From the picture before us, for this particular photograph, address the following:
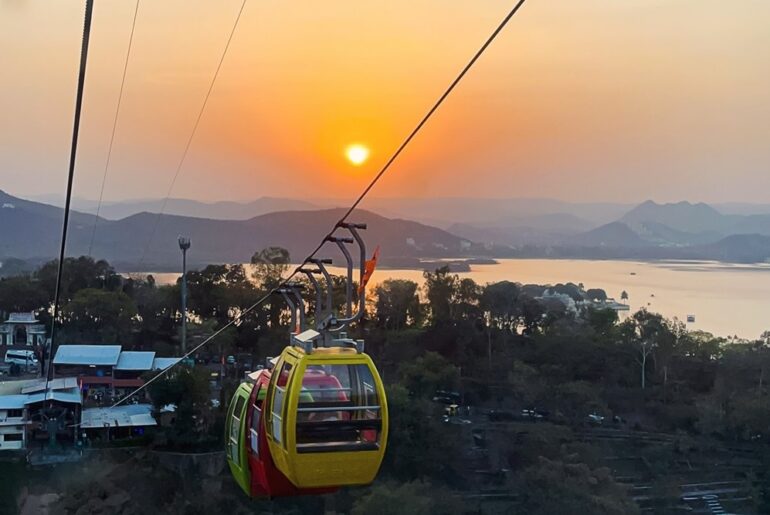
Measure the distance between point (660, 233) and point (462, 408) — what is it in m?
11.9

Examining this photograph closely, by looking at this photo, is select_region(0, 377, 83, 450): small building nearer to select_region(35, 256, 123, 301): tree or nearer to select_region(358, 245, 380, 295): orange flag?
select_region(35, 256, 123, 301): tree

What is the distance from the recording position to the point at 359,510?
8.68 meters

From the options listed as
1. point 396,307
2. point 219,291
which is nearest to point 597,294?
point 396,307

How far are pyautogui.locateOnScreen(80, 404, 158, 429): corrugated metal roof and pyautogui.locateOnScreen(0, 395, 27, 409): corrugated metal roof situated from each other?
794 mm

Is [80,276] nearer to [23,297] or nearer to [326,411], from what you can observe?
[23,297]

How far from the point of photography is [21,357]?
45.4ft

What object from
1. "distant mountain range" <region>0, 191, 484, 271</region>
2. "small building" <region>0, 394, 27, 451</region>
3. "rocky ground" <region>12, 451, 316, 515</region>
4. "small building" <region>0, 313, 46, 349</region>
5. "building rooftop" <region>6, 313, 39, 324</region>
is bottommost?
"rocky ground" <region>12, 451, 316, 515</region>

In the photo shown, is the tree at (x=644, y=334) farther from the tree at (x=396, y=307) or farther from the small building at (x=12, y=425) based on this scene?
the small building at (x=12, y=425)

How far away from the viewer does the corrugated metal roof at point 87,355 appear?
1248cm

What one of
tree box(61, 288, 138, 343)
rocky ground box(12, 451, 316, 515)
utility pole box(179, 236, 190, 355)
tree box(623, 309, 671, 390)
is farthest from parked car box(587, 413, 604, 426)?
tree box(61, 288, 138, 343)

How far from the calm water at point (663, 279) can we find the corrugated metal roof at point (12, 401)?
4.62 m

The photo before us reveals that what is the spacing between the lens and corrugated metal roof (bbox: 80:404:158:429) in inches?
428

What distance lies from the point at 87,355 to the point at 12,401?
177 centimetres

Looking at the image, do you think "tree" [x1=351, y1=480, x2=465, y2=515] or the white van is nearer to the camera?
"tree" [x1=351, y1=480, x2=465, y2=515]
